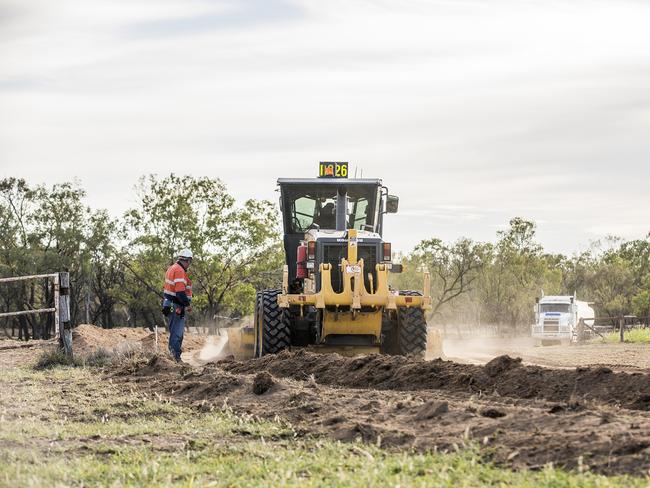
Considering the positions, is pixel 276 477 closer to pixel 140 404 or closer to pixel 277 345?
pixel 140 404

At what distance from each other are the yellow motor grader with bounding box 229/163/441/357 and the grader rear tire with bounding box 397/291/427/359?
18 millimetres

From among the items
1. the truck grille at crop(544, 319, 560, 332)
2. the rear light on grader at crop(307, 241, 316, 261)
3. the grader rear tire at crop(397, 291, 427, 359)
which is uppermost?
the rear light on grader at crop(307, 241, 316, 261)

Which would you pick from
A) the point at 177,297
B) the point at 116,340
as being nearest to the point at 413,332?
the point at 177,297

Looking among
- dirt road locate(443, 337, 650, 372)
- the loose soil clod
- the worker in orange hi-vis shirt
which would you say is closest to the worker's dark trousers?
the worker in orange hi-vis shirt

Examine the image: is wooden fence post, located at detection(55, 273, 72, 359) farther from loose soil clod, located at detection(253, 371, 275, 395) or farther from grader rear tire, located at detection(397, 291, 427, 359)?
loose soil clod, located at detection(253, 371, 275, 395)

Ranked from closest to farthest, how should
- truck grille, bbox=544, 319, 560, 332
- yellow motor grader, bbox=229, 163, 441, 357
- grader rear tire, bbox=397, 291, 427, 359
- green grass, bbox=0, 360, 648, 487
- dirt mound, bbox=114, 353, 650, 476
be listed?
green grass, bbox=0, 360, 648, 487, dirt mound, bbox=114, 353, 650, 476, yellow motor grader, bbox=229, 163, 441, 357, grader rear tire, bbox=397, 291, 427, 359, truck grille, bbox=544, 319, 560, 332

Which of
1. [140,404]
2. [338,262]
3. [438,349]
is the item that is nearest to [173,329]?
[338,262]

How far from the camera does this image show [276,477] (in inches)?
289

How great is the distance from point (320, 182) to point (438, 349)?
3954 mm

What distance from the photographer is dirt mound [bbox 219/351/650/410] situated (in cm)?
1162

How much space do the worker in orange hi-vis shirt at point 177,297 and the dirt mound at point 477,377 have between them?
123 inches

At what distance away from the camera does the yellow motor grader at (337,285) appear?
18391mm

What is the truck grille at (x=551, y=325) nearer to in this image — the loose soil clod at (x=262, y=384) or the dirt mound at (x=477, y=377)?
the dirt mound at (x=477, y=377)

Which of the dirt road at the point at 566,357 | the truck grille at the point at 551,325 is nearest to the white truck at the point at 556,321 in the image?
the truck grille at the point at 551,325
